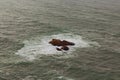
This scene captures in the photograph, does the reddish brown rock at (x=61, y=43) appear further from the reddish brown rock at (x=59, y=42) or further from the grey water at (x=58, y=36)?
the grey water at (x=58, y=36)

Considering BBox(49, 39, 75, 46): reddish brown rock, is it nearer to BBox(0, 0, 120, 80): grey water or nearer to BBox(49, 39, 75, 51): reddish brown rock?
BBox(49, 39, 75, 51): reddish brown rock

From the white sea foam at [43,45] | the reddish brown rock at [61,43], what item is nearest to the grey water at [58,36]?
the white sea foam at [43,45]

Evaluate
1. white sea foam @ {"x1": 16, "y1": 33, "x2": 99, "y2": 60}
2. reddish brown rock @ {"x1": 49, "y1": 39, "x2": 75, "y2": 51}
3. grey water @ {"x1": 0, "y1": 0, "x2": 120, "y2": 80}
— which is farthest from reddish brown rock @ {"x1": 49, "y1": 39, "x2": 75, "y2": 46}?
grey water @ {"x1": 0, "y1": 0, "x2": 120, "y2": 80}

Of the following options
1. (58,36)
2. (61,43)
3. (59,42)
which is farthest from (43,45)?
(58,36)

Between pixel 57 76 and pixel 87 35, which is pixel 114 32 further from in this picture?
pixel 57 76

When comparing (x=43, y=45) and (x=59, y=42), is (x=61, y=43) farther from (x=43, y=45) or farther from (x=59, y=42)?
(x=43, y=45)

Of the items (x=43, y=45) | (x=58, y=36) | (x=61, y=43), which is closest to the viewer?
(x=61, y=43)
